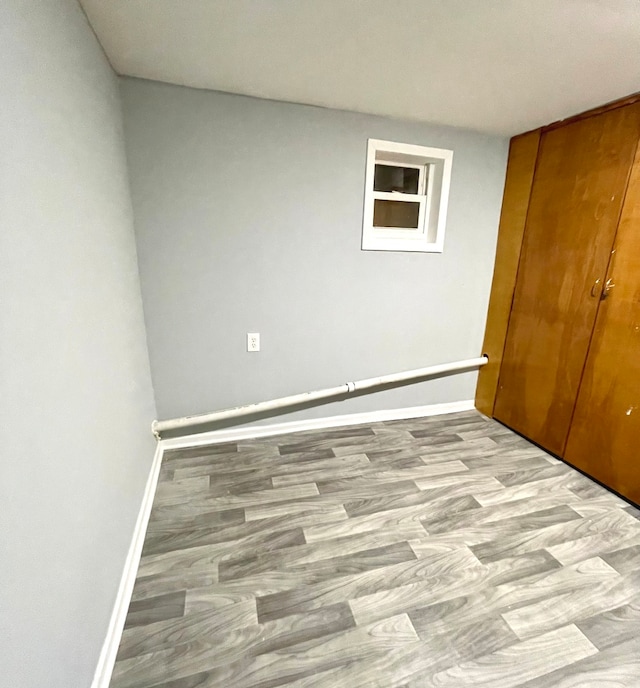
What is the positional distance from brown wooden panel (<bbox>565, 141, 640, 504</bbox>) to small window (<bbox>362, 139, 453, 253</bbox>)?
963 mm

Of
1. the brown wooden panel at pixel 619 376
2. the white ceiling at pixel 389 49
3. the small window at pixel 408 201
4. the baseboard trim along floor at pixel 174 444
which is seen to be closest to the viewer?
the baseboard trim along floor at pixel 174 444

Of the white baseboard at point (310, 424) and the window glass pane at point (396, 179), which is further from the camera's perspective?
the window glass pane at point (396, 179)

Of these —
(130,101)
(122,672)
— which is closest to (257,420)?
(122,672)

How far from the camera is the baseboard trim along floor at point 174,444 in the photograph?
1.04 meters

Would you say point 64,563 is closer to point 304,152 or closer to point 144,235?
point 144,235

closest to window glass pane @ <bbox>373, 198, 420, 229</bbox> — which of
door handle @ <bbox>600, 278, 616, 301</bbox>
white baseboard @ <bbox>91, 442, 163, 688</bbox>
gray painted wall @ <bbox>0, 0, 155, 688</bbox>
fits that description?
door handle @ <bbox>600, 278, 616, 301</bbox>

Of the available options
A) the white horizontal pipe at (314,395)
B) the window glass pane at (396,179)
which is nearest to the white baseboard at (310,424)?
the white horizontal pipe at (314,395)

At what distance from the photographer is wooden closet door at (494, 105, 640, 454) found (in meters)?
1.78

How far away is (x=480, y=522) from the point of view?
163 cm

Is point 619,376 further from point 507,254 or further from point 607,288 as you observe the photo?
point 507,254

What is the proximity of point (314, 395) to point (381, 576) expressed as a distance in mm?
1119

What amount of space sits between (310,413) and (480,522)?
119 centimetres

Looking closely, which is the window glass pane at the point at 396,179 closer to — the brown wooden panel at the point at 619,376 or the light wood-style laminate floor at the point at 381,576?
the brown wooden panel at the point at 619,376

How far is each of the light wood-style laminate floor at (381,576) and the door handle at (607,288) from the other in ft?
3.41
